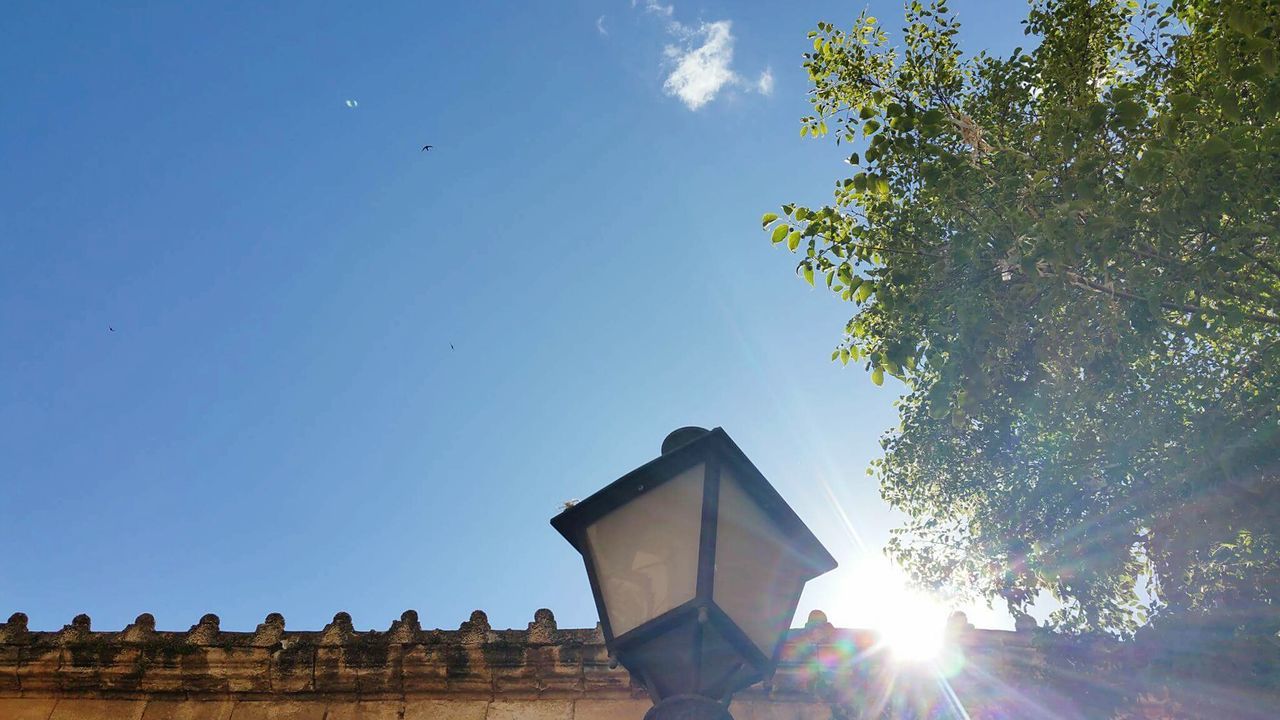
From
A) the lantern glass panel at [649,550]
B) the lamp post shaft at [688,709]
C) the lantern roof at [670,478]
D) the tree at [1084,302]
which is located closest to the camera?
the lamp post shaft at [688,709]

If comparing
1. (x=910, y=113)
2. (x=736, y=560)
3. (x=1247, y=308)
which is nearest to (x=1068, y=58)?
(x=910, y=113)

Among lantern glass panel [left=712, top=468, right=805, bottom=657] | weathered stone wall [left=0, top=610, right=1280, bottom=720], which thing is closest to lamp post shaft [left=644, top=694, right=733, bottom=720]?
lantern glass panel [left=712, top=468, right=805, bottom=657]

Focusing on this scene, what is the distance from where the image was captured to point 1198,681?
662 cm

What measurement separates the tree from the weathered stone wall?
2.27m

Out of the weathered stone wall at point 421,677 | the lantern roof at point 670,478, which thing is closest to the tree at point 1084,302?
the weathered stone wall at point 421,677

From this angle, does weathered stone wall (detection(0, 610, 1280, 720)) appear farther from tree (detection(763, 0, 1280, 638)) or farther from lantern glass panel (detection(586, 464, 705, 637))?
lantern glass panel (detection(586, 464, 705, 637))

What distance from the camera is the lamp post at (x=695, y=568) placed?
8.20 ft

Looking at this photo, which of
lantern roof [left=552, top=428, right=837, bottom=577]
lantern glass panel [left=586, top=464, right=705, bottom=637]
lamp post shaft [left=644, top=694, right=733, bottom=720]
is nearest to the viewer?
lamp post shaft [left=644, top=694, right=733, bottom=720]

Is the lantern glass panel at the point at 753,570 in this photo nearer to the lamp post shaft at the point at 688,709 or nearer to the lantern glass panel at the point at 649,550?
the lantern glass panel at the point at 649,550

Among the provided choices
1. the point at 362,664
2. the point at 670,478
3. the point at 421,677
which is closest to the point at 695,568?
the point at 670,478

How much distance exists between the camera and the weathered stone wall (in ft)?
22.9

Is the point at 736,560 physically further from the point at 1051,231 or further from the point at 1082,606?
the point at 1082,606

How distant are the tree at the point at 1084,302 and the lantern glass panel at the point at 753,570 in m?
4.98

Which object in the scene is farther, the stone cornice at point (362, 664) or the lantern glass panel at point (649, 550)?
the stone cornice at point (362, 664)
